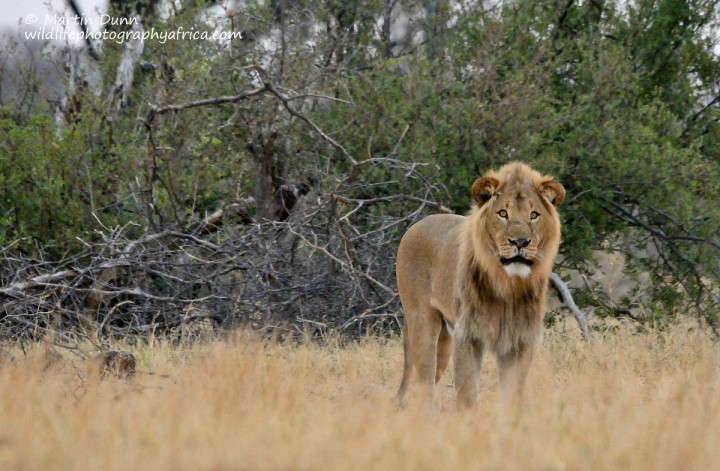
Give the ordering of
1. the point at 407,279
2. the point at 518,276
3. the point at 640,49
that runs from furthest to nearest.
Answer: the point at 640,49 → the point at 407,279 → the point at 518,276

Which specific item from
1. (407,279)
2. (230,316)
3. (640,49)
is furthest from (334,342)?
(640,49)

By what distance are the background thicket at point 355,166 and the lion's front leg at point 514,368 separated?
8.35 feet

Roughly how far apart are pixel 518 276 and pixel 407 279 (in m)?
1.12

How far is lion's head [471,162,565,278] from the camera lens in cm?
495

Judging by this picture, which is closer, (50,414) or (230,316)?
(50,414)

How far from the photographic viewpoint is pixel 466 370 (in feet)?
16.7

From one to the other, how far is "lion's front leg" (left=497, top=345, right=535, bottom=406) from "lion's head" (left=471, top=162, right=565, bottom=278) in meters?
0.43

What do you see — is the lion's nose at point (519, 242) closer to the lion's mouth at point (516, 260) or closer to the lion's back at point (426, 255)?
the lion's mouth at point (516, 260)

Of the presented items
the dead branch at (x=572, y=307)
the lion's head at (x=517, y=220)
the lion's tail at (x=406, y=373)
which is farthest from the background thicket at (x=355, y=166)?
the lion's head at (x=517, y=220)

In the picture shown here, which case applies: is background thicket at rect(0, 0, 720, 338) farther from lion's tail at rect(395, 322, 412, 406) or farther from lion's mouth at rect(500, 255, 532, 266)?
lion's mouth at rect(500, 255, 532, 266)

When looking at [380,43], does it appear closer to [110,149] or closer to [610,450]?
[110,149]

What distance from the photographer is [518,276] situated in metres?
5.10

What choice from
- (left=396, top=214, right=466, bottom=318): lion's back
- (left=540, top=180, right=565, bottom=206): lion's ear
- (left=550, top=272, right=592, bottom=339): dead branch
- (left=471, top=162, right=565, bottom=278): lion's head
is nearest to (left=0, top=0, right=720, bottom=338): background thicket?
(left=550, top=272, right=592, bottom=339): dead branch

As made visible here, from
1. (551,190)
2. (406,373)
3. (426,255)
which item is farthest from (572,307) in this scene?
(551,190)
